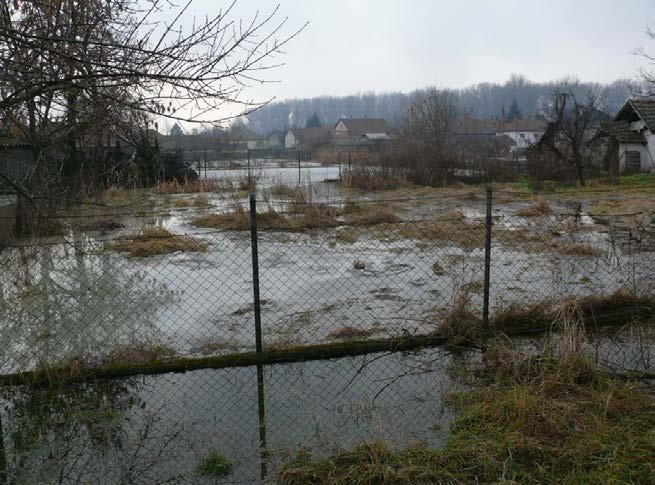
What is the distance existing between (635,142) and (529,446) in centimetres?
2955

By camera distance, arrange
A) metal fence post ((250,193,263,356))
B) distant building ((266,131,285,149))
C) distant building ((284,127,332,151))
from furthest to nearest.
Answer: distant building ((266,131,285,149)), distant building ((284,127,332,151)), metal fence post ((250,193,263,356))

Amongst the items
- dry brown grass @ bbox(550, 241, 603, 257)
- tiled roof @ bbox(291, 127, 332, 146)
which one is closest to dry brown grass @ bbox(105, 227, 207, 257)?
dry brown grass @ bbox(550, 241, 603, 257)

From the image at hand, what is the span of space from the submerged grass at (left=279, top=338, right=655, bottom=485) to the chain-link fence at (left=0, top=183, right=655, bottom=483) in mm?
238

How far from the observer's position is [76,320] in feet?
20.7

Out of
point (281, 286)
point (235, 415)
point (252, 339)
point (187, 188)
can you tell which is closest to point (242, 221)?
point (281, 286)

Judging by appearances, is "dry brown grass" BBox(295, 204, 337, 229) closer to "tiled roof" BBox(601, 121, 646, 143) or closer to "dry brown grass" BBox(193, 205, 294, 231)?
"dry brown grass" BBox(193, 205, 294, 231)

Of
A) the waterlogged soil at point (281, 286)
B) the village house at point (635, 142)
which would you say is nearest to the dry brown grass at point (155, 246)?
the waterlogged soil at point (281, 286)

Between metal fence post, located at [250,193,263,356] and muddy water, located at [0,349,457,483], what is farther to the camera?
metal fence post, located at [250,193,263,356]

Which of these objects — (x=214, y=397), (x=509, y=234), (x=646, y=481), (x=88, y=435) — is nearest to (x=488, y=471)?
(x=646, y=481)

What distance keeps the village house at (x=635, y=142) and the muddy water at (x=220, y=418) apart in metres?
27.2

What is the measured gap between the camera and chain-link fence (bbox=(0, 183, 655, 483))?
373 centimetres

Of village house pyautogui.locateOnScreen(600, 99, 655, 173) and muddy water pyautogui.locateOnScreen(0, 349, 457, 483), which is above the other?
village house pyautogui.locateOnScreen(600, 99, 655, 173)

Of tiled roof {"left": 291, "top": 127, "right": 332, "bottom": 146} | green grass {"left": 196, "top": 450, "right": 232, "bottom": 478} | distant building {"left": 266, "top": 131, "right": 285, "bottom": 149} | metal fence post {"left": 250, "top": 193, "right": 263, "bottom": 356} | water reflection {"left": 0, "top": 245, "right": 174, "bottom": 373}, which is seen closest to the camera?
green grass {"left": 196, "top": 450, "right": 232, "bottom": 478}

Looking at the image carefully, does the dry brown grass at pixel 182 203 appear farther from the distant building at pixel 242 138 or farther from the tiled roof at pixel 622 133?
the tiled roof at pixel 622 133
